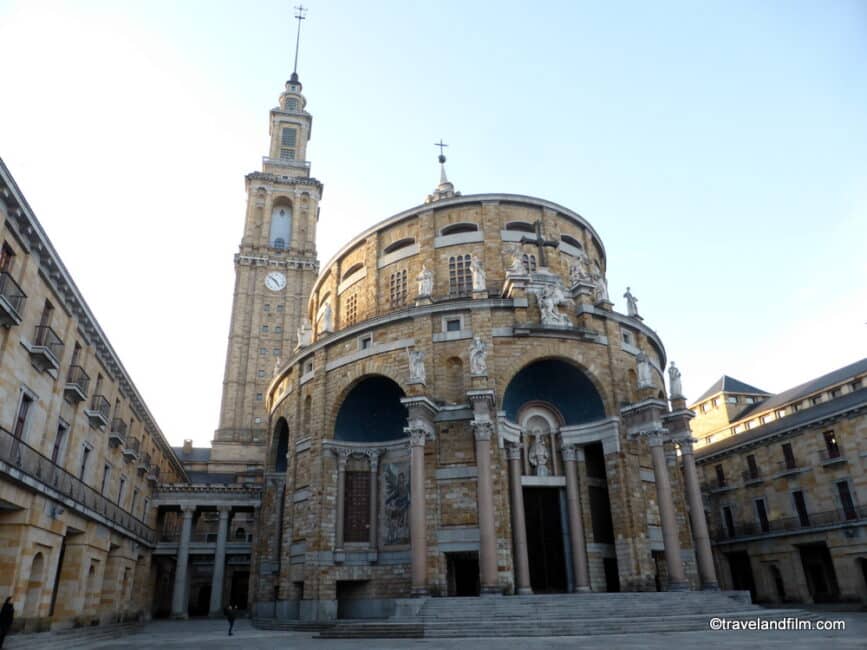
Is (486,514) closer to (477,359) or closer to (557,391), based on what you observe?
(477,359)

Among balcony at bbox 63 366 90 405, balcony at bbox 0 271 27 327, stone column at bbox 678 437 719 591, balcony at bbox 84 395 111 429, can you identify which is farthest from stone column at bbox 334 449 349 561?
stone column at bbox 678 437 719 591

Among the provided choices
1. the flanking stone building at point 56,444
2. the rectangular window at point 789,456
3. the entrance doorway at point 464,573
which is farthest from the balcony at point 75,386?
the rectangular window at point 789,456

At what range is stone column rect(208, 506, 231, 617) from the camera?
39959 millimetres

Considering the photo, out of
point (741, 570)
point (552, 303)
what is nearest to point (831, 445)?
point (741, 570)

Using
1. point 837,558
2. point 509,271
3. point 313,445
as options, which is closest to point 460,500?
point 313,445

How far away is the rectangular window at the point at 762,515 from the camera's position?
124ft

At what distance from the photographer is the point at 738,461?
40281 mm

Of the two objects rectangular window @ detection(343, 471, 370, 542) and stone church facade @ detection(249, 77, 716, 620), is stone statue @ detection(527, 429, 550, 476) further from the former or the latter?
rectangular window @ detection(343, 471, 370, 542)

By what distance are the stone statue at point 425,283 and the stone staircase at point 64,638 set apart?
17.5 m

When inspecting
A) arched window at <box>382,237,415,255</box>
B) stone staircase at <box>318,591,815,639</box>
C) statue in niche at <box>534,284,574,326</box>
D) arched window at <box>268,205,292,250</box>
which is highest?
arched window at <box>268,205,292,250</box>

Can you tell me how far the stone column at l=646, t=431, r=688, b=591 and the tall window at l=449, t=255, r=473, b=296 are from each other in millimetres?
10735

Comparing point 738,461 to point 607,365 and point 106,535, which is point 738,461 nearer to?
point 607,365

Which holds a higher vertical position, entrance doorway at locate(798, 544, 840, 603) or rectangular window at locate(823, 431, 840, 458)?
rectangular window at locate(823, 431, 840, 458)

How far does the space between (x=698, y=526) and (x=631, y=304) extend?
10.8 m
